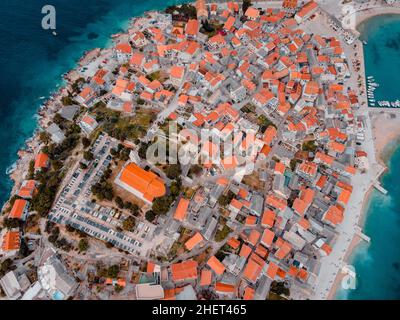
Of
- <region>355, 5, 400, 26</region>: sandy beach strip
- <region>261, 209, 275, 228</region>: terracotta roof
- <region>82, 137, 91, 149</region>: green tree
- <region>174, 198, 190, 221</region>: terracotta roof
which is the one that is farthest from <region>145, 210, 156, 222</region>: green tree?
<region>355, 5, 400, 26</region>: sandy beach strip

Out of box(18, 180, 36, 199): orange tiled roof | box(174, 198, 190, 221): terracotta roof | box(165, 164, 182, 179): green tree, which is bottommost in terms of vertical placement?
box(18, 180, 36, 199): orange tiled roof

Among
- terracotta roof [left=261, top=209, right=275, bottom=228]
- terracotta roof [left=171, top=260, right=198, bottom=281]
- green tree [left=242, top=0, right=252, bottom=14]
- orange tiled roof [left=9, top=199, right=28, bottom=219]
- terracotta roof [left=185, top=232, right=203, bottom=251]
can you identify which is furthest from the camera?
green tree [left=242, top=0, right=252, bottom=14]

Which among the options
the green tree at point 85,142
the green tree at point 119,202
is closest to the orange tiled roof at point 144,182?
the green tree at point 119,202

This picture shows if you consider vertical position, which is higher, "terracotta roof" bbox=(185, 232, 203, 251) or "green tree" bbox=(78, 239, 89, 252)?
"terracotta roof" bbox=(185, 232, 203, 251)

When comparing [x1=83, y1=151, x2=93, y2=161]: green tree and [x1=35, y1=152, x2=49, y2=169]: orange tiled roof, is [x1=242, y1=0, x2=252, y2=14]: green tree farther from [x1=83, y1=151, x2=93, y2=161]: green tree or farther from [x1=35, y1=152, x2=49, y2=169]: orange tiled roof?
[x1=35, y1=152, x2=49, y2=169]: orange tiled roof

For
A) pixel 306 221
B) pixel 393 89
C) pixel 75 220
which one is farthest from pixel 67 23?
pixel 393 89

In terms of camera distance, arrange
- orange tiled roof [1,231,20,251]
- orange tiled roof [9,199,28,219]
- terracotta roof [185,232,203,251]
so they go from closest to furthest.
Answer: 1. orange tiled roof [1,231,20,251]
2. terracotta roof [185,232,203,251]
3. orange tiled roof [9,199,28,219]

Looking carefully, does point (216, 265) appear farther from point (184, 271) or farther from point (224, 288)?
point (184, 271)

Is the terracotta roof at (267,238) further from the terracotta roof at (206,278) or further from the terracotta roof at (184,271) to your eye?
the terracotta roof at (184,271)
